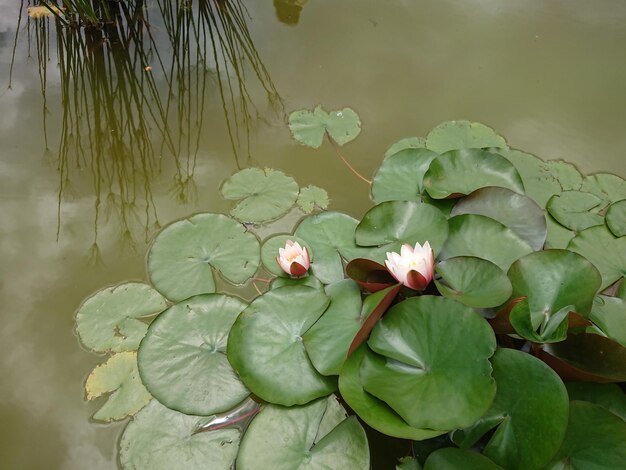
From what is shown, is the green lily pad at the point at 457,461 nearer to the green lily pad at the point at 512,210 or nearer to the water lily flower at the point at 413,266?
the water lily flower at the point at 413,266

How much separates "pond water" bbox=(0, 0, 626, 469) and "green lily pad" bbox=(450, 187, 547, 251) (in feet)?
1.39

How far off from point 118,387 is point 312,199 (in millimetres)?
840

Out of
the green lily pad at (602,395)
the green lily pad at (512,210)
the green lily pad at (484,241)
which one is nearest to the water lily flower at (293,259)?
the green lily pad at (484,241)

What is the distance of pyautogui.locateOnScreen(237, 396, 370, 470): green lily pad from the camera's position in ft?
3.57

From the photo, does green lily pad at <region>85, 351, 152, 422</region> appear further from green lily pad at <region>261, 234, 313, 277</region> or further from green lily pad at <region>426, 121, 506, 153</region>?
green lily pad at <region>426, 121, 506, 153</region>

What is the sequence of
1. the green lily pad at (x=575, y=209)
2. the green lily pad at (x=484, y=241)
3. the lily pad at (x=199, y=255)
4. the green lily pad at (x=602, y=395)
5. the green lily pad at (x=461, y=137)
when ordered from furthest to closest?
the green lily pad at (x=461, y=137) → the green lily pad at (x=575, y=209) → the lily pad at (x=199, y=255) → the green lily pad at (x=484, y=241) → the green lily pad at (x=602, y=395)

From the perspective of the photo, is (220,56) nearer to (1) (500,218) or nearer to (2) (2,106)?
(2) (2,106)

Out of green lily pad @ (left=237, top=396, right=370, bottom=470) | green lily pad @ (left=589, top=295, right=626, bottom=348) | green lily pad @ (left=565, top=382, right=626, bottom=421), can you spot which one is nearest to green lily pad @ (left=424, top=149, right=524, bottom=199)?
green lily pad @ (left=589, top=295, right=626, bottom=348)

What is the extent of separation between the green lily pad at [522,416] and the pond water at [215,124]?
31cm

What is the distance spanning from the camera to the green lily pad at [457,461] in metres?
0.97

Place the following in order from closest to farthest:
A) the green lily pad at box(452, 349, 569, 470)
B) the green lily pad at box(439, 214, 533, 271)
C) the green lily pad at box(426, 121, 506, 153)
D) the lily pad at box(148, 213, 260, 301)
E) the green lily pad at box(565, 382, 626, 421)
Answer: the green lily pad at box(452, 349, 569, 470) < the green lily pad at box(565, 382, 626, 421) < the green lily pad at box(439, 214, 533, 271) < the lily pad at box(148, 213, 260, 301) < the green lily pad at box(426, 121, 506, 153)

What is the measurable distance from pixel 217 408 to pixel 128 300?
1.46ft

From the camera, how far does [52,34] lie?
2.22 metres

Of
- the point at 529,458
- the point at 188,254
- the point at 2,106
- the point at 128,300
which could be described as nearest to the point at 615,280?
the point at 529,458
